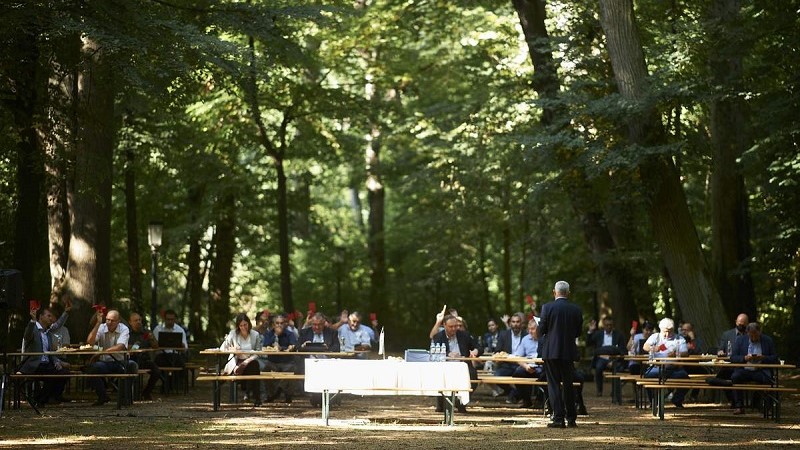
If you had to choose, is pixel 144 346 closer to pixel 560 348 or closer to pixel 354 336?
pixel 354 336

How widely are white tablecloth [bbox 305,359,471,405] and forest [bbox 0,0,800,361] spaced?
4139mm

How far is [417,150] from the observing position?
38.4 metres

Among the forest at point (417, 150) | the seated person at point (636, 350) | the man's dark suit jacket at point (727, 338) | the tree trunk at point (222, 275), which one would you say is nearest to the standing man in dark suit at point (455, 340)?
the man's dark suit jacket at point (727, 338)

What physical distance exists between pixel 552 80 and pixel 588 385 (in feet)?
24.3

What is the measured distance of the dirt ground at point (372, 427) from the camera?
517 inches

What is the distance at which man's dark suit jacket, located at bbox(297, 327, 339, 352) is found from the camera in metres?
21.0

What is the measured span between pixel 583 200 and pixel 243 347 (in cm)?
990

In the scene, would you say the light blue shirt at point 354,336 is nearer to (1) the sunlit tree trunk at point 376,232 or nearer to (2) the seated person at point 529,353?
(2) the seated person at point 529,353

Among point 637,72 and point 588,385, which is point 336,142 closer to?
point 588,385

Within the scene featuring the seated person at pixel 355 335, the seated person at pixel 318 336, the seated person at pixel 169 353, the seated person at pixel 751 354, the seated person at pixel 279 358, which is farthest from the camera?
the seated person at pixel 169 353

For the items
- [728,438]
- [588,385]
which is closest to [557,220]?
[588,385]

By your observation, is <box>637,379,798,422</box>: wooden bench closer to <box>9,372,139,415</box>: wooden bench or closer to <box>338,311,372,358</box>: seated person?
<box>338,311,372,358</box>: seated person

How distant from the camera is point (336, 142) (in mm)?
35031

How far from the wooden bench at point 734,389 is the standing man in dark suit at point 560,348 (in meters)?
1.84
